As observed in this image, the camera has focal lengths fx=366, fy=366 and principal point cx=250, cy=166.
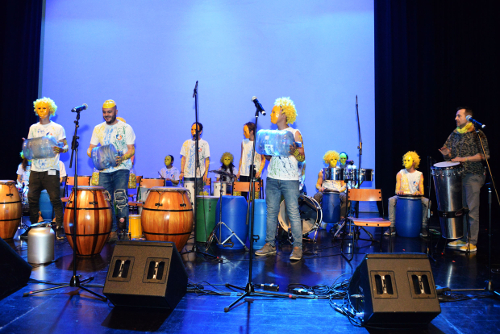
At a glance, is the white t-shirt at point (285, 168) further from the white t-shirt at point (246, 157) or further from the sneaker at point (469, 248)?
the sneaker at point (469, 248)

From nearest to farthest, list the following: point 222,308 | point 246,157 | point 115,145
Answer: point 222,308 → point 115,145 → point 246,157

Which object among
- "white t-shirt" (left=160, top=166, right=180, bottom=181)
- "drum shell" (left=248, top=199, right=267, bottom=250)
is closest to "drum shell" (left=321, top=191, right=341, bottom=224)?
"drum shell" (left=248, top=199, right=267, bottom=250)

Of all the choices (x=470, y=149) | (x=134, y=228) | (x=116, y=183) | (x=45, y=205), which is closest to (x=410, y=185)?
(x=470, y=149)

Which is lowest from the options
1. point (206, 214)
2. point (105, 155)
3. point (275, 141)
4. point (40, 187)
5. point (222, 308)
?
point (222, 308)

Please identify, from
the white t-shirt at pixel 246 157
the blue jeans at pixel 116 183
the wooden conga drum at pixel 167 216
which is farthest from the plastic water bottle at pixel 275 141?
the white t-shirt at pixel 246 157

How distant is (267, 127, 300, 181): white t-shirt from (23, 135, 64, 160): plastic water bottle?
2.91 meters

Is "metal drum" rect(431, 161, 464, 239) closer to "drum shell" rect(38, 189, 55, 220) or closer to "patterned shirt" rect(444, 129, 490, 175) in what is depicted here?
"patterned shirt" rect(444, 129, 490, 175)

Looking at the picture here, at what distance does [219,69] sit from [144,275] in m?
7.10

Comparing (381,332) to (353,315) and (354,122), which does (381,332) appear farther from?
(354,122)

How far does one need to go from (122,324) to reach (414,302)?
1792 mm

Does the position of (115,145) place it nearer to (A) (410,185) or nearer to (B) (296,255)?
(B) (296,255)

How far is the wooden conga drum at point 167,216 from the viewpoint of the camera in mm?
4125

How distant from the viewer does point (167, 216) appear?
4.12 meters

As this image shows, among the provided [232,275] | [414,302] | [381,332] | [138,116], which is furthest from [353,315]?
[138,116]
